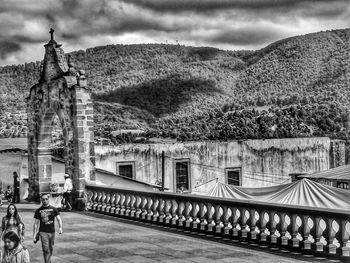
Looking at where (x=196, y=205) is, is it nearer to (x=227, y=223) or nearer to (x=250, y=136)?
(x=227, y=223)

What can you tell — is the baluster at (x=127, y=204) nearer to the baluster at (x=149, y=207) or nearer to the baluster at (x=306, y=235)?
the baluster at (x=149, y=207)

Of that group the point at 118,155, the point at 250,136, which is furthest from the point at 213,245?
the point at 250,136

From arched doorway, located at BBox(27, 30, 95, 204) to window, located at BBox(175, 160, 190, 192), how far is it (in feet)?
32.9

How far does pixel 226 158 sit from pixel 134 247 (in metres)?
21.5

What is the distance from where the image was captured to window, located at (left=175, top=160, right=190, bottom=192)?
103ft

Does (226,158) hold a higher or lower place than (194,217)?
higher

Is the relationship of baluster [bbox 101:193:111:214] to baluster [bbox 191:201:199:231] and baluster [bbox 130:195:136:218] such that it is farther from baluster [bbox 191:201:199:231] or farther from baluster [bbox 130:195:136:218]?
A: baluster [bbox 191:201:199:231]

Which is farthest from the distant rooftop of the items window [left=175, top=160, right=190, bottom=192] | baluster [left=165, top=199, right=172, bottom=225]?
baluster [left=165, top=199, right=172, bottom=225]

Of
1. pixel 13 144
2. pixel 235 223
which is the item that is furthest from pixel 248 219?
pixel 13 144

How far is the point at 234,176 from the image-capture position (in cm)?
3359

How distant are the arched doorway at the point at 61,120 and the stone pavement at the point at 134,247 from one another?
390cm

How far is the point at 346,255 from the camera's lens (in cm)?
994

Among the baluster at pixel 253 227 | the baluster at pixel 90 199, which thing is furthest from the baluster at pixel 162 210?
the baluster at pixel 90 199

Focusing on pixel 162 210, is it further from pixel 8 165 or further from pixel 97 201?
pixel 8 165
